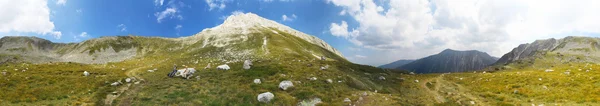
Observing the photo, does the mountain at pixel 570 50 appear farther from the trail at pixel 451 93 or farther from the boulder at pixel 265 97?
the boulder at pixel 265 97

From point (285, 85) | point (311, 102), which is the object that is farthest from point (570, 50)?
point (311, 102)

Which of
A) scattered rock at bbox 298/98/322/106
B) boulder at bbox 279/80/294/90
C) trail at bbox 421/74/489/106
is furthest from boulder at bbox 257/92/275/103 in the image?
trail at bbox 421/74/489/106

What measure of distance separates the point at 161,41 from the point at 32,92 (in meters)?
99.2

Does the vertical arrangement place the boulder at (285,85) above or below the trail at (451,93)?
above

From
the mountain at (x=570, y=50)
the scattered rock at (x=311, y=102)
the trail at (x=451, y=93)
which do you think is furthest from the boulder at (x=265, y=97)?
the mountain at (x=570, y=50)

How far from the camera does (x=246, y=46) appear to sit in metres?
107

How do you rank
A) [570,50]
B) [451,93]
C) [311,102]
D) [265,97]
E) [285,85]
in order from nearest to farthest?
[265,97], [311,102], [285,85], [451,93], [570,50]

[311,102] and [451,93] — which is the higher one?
[451,93]

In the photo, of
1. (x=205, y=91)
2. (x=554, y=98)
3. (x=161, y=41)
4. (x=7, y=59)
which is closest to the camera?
(x=554, y=98)

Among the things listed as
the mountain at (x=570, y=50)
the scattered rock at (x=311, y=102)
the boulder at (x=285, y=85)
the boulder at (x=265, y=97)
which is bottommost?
the scattered rock at (x=311, y=102)

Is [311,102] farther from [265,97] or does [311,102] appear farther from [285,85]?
[285,85]

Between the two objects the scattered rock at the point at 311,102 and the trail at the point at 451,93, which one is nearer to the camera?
the scattered rock at the point at 311,102

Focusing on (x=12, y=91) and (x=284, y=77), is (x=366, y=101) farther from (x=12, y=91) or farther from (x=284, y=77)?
(x=12, y=91)

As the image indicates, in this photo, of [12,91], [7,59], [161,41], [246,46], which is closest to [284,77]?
A: [12,91]
